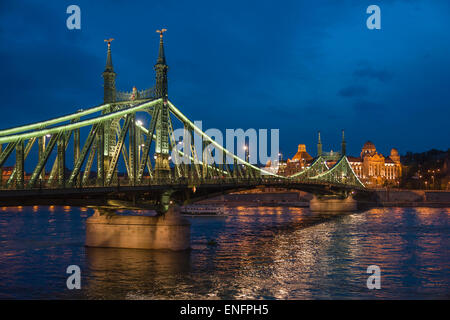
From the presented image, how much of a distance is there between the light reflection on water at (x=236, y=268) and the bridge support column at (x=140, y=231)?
995 millimetres

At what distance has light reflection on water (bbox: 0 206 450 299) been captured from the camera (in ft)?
93.7

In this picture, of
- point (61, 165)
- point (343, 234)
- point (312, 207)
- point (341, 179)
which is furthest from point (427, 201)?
point (61, 165)

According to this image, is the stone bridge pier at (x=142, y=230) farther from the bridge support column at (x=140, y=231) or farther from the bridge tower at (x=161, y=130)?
the bridge tower at (x=161, y=130)

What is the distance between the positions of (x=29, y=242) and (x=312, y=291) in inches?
1321

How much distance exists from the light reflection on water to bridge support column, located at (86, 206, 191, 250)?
Result: 3.26 feet

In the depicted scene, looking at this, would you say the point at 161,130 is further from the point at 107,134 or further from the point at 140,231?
the point at 140,231

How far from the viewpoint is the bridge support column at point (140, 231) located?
42406mm

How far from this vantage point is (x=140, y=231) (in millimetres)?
42906

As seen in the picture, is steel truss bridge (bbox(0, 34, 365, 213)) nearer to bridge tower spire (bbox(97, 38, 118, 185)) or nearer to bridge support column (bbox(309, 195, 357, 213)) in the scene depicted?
bridge tower spire (bbox(97, 38, 118, 185))

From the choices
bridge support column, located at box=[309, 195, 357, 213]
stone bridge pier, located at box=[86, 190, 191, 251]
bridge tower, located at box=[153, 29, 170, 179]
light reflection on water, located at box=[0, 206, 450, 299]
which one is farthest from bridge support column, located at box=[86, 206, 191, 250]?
bridge support column, located at box=[309, 195, 357, 213]

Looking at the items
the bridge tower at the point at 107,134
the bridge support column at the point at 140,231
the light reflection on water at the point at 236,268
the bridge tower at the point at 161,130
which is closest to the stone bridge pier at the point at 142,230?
the bridge support column at the point at 140,231
